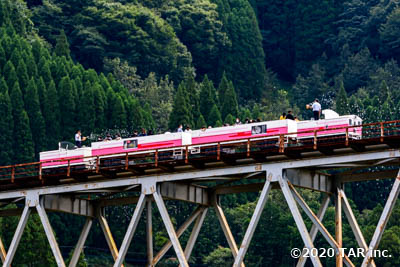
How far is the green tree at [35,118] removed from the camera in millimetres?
178750

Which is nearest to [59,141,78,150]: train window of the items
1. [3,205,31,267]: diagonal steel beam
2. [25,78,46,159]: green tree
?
[3,205,31,267]: diagonal steel beam

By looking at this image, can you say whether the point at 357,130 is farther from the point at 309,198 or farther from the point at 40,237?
the point at 309,198

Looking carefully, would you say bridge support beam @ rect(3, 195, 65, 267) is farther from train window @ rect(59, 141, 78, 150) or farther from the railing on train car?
train window @ rect(59, 141, 78, 150)

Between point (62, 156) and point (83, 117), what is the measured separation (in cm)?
9794

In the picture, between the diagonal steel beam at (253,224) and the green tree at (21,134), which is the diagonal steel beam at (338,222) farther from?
the green tree at (21,134)

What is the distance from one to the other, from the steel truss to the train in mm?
2054

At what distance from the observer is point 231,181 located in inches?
3019

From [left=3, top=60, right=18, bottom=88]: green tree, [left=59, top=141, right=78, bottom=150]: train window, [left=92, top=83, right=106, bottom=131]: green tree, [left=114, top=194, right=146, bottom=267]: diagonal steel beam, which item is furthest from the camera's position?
[left=3, top=60, right=18, bottom=88]: green tree

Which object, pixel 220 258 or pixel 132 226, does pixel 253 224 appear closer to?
pixel 132 226

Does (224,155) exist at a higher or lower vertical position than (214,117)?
lower

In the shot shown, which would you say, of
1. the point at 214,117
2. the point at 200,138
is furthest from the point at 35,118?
the point at 200,138

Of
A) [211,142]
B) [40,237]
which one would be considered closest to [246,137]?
[211,142]

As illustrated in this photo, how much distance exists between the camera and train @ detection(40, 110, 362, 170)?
246 feet

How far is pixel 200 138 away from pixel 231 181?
17.8 ft
